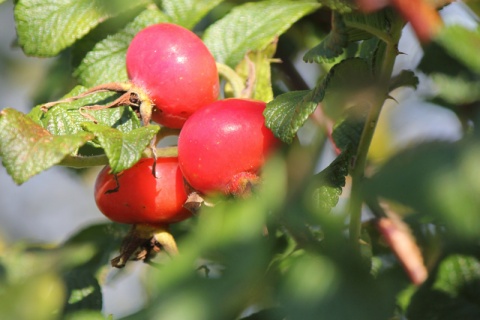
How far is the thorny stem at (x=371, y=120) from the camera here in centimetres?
82

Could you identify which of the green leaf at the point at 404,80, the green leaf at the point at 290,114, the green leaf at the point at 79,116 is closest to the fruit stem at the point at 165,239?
the green leaf at the point at 79,116

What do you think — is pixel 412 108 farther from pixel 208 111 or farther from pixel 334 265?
pixel 334 265

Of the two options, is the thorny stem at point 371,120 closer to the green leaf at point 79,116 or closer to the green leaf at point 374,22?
the green leaf at point 374,22

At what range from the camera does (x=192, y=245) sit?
431mm

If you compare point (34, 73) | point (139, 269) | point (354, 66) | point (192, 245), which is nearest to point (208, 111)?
point (354, 66)

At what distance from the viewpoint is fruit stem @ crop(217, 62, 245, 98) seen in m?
1.07

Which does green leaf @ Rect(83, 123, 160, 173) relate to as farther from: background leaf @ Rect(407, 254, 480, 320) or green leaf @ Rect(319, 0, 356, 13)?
background leaf @ Rect(407, 254, 480, 320)

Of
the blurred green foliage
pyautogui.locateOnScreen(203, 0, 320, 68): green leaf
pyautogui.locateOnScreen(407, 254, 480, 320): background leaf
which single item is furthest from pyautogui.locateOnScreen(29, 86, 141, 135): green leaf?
pyautogui.locateOnScreen(407, 254, 480, 320): background leaf

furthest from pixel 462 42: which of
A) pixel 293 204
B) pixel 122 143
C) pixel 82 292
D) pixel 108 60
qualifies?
pixel 82 292

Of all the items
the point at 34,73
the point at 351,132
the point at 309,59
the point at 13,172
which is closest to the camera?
the point at 13,172

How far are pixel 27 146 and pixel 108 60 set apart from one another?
338mm

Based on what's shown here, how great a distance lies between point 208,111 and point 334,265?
0.46m

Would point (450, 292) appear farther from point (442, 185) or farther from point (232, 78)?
point (442, 185)

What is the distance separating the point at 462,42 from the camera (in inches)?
20.4
